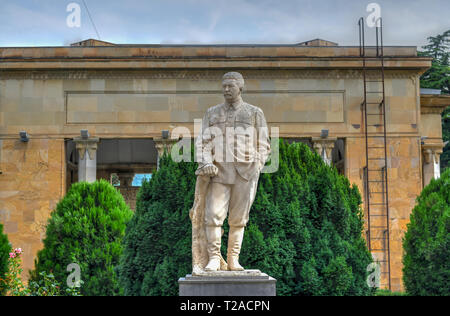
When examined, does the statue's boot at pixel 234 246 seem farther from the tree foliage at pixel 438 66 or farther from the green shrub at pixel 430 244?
the tree foliage at pixel 438 66

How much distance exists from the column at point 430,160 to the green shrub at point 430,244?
41.0 feet

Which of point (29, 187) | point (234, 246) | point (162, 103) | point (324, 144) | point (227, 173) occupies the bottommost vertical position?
point (234, 246)

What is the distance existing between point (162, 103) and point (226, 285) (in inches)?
708

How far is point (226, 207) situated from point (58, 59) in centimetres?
1842

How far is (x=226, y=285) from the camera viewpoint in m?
10.6

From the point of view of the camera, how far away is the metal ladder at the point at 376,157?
26.7 meters

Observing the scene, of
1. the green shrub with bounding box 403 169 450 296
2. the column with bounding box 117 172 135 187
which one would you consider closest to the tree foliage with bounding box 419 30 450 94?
the column with bounding box 117 172 135 187

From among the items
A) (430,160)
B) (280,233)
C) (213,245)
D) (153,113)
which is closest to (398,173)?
(430,160)

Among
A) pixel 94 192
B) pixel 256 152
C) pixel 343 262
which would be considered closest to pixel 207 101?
pixel 94 192

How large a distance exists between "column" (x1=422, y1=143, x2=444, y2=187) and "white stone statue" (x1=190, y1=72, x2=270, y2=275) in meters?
20.9

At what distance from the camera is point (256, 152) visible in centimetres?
1137

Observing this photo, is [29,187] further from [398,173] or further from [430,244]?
[430,244]

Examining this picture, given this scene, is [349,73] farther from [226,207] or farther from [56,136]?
[226,207]

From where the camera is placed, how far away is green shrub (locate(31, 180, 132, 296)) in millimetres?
18312
